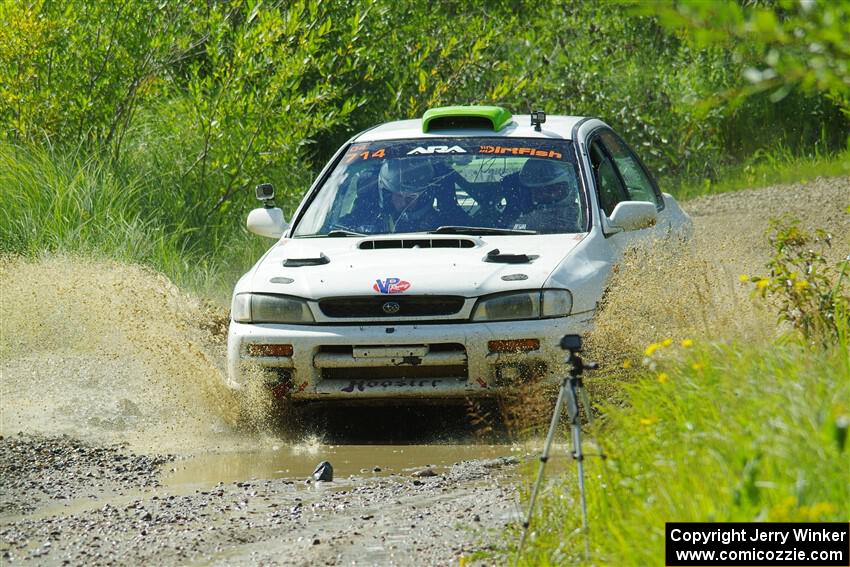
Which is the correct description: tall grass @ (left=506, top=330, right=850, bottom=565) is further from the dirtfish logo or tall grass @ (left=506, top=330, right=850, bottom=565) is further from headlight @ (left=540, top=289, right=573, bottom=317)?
the dirtfish logo

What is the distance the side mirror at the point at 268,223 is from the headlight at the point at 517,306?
1753 mm

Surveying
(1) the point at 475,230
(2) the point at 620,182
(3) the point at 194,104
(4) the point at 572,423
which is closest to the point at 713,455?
(4) the point at 572,423

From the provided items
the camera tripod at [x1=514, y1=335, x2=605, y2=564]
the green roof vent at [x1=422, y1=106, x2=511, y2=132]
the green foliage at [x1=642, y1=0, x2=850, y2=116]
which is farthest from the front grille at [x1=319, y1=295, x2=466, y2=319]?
the green foliage at [x1=642, y1=0, x2=850, y2=116]

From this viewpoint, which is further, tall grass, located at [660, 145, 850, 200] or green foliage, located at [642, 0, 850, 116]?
tall grass, located at [660, 145, 850, 200]

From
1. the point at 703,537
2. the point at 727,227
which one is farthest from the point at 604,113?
the point at 703,537

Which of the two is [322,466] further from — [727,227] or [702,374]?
[727,227]

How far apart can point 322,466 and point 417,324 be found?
94cm

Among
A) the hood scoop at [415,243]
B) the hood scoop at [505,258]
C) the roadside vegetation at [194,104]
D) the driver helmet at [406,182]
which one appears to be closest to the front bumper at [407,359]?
the hood scoop at [505,258]

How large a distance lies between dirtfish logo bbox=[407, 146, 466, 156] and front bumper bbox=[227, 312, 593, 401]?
66.8 inches

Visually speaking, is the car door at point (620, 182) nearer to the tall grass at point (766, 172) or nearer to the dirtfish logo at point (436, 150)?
the dirtfish logo at point (436, 150)

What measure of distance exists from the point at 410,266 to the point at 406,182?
49.6 inches

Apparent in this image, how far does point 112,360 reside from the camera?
9.62 meters

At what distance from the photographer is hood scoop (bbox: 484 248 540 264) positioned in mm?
7570

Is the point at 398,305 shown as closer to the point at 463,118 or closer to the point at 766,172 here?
the point at 463,118
